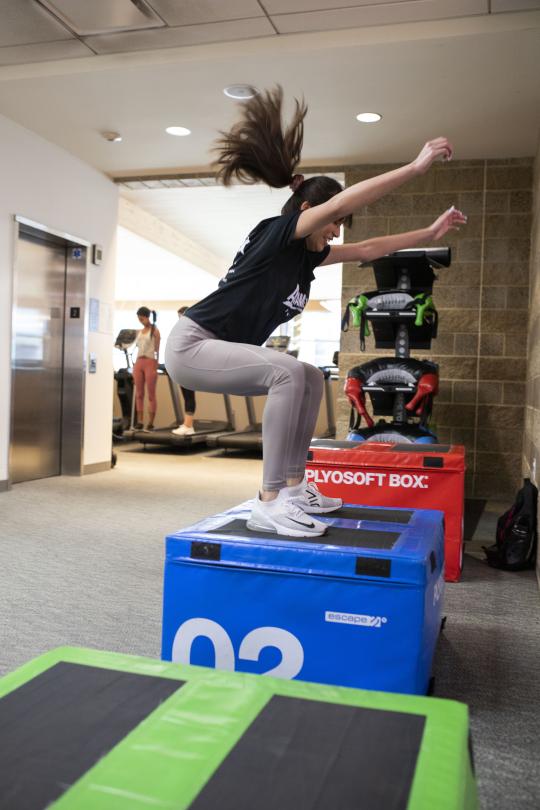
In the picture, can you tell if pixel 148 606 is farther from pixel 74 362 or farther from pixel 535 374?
pixel 74 362

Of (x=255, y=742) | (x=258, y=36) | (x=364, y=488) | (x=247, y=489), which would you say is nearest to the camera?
(x=255, y=742)

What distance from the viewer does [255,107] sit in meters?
2.20

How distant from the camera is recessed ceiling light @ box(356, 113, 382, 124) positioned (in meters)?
5.35

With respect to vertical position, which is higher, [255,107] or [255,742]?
[255,107]

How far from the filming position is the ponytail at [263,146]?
7.23ft

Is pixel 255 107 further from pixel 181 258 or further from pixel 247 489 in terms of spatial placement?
pixel 181 258

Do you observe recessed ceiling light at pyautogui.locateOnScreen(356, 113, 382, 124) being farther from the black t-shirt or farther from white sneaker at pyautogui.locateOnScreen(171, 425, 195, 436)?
white sneaker at pyautogui.locateOnScreen(171, 425, 195, 436)

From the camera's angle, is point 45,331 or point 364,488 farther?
point 45,331

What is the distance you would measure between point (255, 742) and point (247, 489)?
507 centimetres

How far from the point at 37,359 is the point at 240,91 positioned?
281cm

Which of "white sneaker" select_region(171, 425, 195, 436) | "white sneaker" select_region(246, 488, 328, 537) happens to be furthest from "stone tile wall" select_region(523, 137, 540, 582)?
"white sneaker" select_region(171, 425, 195, 436)

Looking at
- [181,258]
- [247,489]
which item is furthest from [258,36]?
[181,258]

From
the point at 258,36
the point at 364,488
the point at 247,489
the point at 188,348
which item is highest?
the point at 258,36

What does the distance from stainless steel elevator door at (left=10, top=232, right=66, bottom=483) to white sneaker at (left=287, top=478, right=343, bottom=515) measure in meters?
4.06
